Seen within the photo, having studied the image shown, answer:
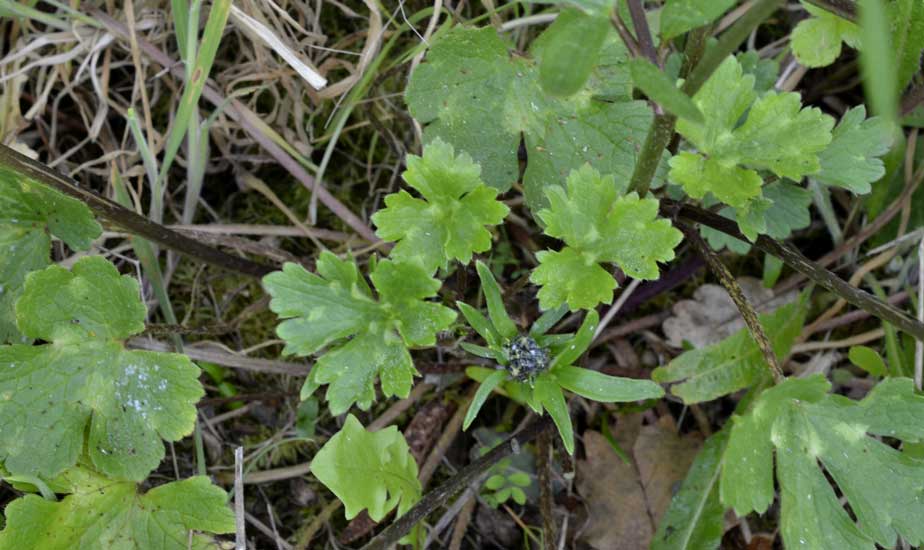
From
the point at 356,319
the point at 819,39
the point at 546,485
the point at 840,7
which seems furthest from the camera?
the point at 546,485

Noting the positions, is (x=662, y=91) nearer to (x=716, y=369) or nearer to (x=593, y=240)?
(x=593, y=240)

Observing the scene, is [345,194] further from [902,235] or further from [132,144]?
[902,235]

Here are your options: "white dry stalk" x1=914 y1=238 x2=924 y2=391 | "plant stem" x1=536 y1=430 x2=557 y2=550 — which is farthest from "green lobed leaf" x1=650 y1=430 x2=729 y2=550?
"white dry stalk" x1=914 y1=238 x2=924 y2=391

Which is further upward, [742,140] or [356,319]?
[742,140]

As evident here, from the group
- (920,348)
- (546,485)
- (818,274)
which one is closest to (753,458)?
(818,274)

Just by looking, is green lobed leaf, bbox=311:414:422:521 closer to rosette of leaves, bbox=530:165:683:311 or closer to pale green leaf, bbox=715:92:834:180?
rosette of leaves, bbox=530:165:683:311

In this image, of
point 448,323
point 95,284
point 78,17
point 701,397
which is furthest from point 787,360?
point 78,17
